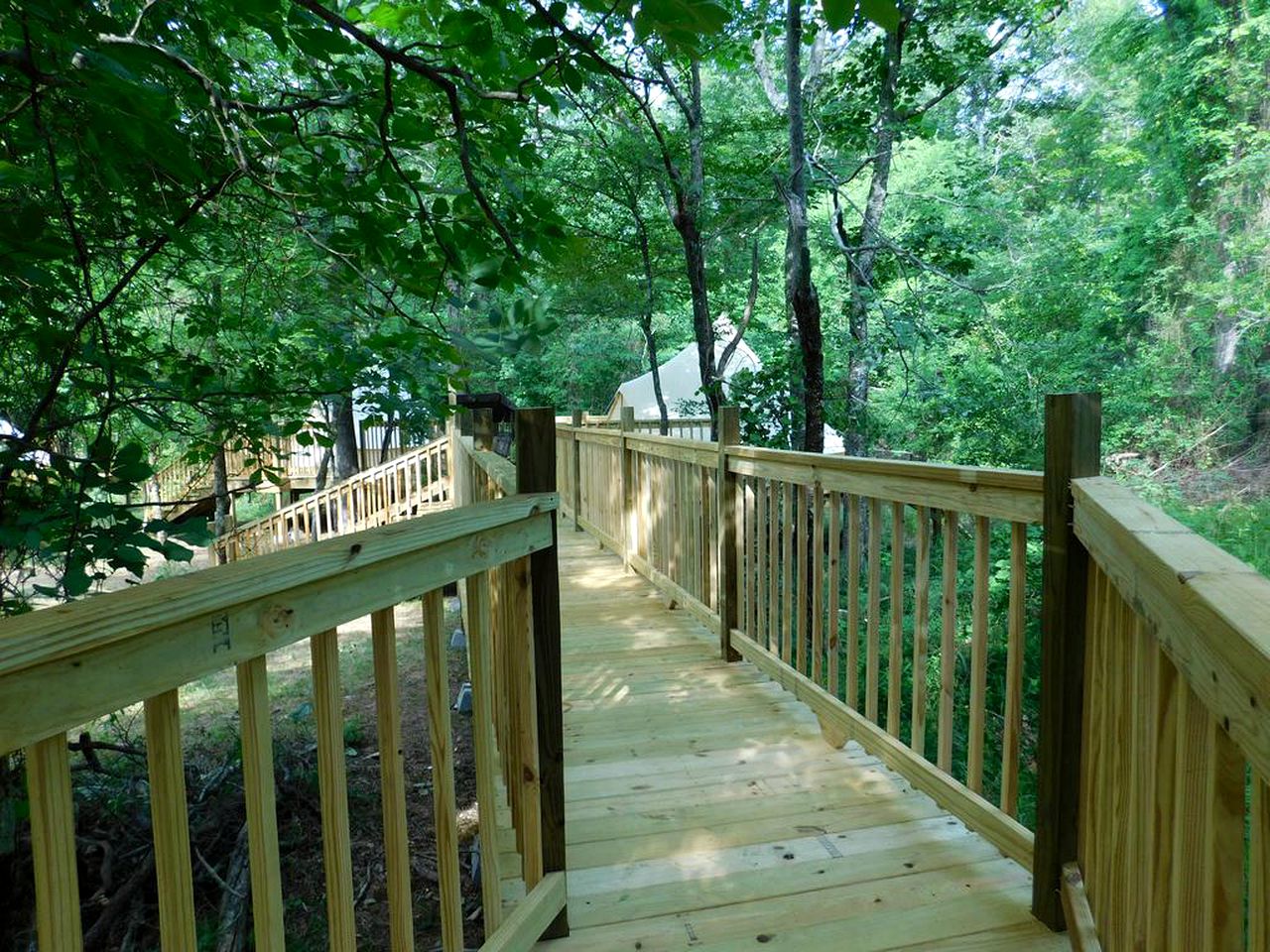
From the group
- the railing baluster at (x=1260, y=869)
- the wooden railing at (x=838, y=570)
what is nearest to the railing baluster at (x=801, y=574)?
the wooden railing at (x=838, y=570)

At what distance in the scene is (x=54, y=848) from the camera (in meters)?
0.79

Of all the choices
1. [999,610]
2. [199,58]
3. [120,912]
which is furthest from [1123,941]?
[999,610]

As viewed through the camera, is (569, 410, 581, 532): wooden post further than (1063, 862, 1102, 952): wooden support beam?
Yes

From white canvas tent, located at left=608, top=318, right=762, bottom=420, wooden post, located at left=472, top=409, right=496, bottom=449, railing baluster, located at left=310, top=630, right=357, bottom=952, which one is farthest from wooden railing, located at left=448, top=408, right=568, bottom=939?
white canvas tent, located at left=608, top=318, right=762, bottom=420

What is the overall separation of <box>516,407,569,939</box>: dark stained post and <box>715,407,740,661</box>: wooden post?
7.44 ft

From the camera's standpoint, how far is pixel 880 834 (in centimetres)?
250

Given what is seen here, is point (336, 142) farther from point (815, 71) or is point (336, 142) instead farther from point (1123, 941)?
point (815, 71)

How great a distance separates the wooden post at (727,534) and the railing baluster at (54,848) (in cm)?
359

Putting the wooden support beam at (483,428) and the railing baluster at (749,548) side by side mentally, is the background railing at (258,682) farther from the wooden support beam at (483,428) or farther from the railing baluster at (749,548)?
the wooden support beam at (483,428)

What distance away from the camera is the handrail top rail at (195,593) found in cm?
75

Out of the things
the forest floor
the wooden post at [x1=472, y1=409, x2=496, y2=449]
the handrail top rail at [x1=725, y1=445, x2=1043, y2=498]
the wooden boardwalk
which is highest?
the wooden post at [x1=472, y1=409, x2=496, y2=449]

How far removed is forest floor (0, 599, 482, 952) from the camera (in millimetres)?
3014

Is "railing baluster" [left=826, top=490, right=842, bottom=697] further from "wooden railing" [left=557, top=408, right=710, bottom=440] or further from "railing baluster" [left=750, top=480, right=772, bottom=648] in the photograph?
"wooden railing" [left=557, top=408, right=710, bottom=440]

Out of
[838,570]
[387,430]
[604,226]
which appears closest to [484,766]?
[838,570]
